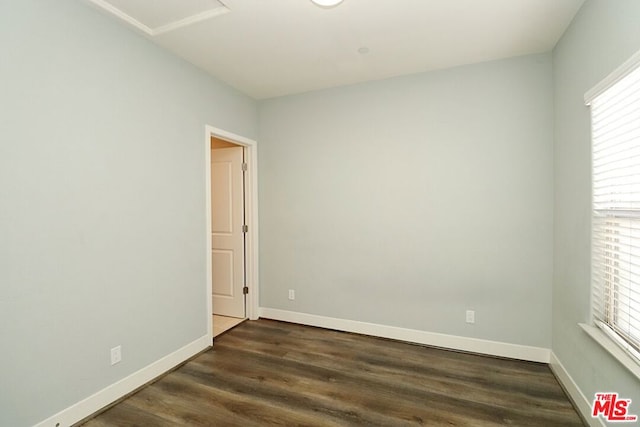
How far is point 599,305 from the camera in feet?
5.83

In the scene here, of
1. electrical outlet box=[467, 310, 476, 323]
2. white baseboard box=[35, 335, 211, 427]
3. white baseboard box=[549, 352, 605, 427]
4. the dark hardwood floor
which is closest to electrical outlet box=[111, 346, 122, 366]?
white baseboard box=[35, 335, 211, 427]

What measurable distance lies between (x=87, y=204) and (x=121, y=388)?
134 cm

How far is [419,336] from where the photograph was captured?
2.97m

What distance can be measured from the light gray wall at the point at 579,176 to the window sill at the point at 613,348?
0.06m

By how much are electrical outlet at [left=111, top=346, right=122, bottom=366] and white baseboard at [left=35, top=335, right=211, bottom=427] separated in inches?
6.2

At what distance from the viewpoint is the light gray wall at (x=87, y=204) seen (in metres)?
1.60

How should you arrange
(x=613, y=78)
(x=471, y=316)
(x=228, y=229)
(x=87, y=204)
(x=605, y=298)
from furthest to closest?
1. (x=228, y=229)
2. (x=471, y=316)
3. (x=87, y=204)
4. (x=605, y=298)
5. (x=613, y=78)

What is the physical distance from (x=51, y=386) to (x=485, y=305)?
10.8 feet

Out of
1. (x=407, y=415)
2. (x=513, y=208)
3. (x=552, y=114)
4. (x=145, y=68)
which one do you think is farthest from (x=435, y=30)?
(x=407, y=415)

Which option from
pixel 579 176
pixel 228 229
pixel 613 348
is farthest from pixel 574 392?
pixel 228 229

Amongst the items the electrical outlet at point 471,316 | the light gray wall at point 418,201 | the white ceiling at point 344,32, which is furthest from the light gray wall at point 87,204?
the electrical outlet at point 471,316

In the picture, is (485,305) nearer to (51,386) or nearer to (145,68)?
(51,386)

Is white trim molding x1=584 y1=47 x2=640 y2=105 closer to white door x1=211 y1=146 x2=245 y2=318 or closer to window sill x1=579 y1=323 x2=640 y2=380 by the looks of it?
window sill x1=579 y1=323 x2=640 y2=380

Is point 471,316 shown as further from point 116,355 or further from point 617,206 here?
point 116,355
